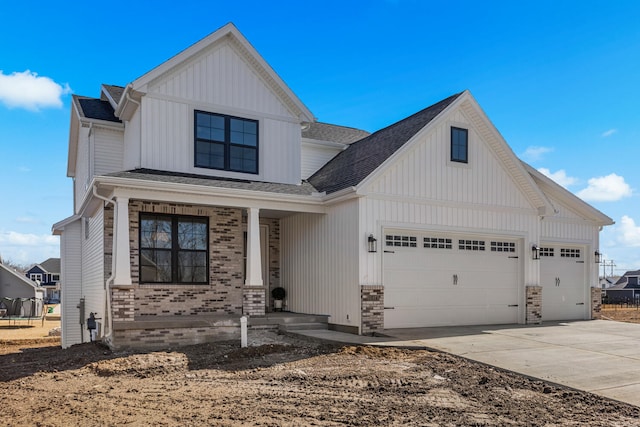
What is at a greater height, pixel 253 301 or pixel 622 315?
pixel 253 301

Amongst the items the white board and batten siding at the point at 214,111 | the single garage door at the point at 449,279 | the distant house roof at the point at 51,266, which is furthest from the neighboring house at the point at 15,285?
the single garage door at the point at 449,279

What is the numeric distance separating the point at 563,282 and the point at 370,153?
7.96m

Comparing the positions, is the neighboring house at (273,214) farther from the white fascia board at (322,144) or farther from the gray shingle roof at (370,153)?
the white fascia board at (322,144)

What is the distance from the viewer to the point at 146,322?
10641 millimetres

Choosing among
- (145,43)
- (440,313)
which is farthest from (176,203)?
(440,313)

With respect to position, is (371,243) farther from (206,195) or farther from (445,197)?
(206,195)

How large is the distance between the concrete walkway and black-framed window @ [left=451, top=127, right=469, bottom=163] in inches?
179

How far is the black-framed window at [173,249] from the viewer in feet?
40.6

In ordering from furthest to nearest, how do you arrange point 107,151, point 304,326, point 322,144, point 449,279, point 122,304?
1. point 322,144
2. point 107,151
3. point 449,279
4. point 304,326
5. point 122,304

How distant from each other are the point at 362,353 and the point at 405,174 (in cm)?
519

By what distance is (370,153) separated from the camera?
47.0ft

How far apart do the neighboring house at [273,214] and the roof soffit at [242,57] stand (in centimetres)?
4

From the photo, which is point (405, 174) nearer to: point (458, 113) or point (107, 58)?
point (458, 113)

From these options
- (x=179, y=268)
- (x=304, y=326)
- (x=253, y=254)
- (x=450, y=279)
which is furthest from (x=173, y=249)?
(x=450, y=279)
